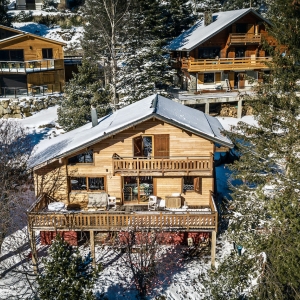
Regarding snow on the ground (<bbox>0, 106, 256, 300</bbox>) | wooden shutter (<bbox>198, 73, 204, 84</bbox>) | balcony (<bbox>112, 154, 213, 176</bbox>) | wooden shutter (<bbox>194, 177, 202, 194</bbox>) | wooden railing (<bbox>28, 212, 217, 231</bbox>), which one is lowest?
snow on the ground (<bbox>0, 106, 256, 300</bbox>)

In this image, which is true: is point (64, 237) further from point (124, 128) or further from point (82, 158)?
point (124, 128)

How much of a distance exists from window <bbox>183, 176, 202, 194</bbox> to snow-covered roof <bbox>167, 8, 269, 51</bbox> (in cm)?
2353

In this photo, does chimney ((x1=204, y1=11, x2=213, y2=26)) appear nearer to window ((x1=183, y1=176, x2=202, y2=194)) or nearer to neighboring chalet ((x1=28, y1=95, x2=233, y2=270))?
neighboring chalet ((x1=28, y1=95, x2=233, y2=270))

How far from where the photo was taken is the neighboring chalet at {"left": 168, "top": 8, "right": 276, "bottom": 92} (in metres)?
41.3

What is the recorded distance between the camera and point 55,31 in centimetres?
6381

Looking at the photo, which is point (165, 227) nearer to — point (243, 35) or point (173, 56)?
point (243, 35)

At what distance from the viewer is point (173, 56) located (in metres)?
49.2

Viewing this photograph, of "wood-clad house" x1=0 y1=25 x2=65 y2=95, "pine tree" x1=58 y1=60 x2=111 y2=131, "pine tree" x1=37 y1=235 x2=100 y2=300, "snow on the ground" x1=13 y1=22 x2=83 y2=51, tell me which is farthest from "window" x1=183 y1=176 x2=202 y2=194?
"snow on the ground" x1=13 y1=22 x2=83 y2=51

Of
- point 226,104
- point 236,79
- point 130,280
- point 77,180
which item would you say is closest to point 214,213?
point 130,280

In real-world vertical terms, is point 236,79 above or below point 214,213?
above

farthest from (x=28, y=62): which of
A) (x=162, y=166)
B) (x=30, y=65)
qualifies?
(x=162, y=166)

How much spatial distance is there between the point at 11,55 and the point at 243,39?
27.0m

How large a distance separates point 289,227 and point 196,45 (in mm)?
30232

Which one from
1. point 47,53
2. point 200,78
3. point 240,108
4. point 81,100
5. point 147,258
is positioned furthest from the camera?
point 47,53
